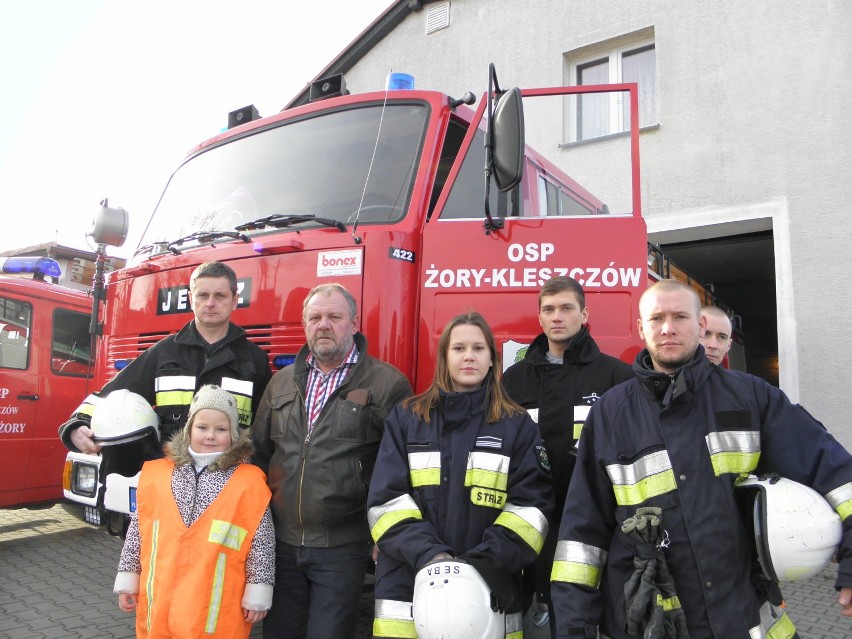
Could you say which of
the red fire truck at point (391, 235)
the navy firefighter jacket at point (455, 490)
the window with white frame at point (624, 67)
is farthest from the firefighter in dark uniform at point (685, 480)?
the window with white frame at point (624, 67)

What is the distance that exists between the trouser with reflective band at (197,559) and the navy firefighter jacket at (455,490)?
21.0 inches

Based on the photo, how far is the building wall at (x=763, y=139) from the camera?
6.24 metres

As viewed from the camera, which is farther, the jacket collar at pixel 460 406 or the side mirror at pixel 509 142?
the side mirror at pixel 509 142

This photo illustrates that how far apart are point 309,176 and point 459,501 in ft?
6.48

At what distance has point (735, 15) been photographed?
704 cm

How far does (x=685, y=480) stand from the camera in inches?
69.6

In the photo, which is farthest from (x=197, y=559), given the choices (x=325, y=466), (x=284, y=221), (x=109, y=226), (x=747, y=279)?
(x=747, y=279)

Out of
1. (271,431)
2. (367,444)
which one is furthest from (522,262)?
(271,431)

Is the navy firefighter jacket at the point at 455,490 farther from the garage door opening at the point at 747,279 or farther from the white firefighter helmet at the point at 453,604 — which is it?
the garage door opening at the point at 747,279

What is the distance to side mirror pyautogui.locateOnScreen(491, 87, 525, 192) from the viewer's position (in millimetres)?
2695

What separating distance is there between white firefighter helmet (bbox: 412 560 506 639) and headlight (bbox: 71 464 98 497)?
82.8 inches

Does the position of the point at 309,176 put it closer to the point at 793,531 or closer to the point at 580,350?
the point at 580,350

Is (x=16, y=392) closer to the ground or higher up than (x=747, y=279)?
closer to the ground

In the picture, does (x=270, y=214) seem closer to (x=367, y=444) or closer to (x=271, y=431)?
(x=271, y=431)
